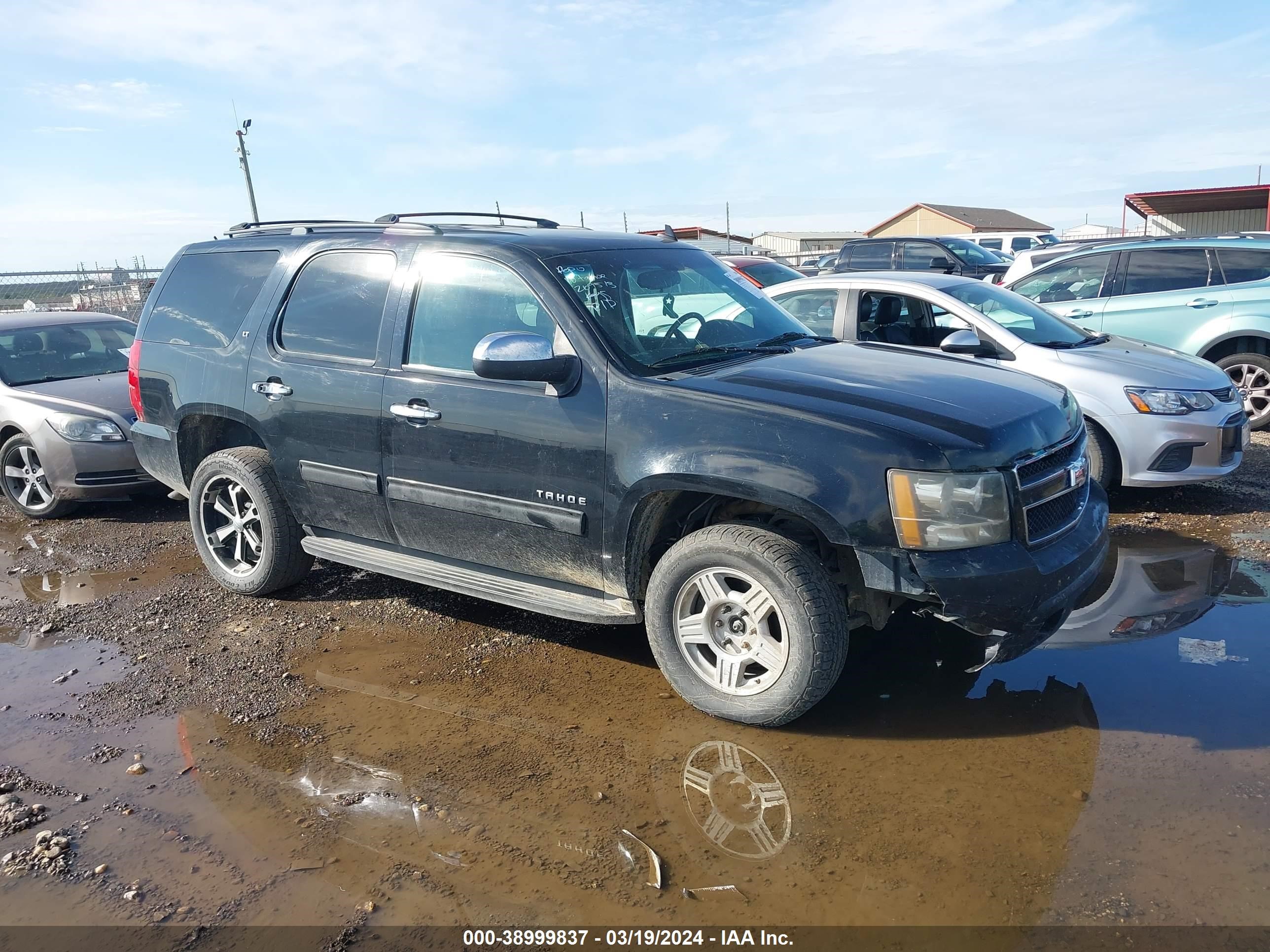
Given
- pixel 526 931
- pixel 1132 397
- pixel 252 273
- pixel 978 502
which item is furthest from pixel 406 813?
pixel 1132 397

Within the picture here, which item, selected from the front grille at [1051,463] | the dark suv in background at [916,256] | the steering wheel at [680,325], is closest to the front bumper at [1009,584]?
the front grille at [1051,463]

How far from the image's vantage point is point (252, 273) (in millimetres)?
5211

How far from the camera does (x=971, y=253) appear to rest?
62.8ft

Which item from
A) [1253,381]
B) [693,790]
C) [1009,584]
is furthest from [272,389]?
[1253,381]

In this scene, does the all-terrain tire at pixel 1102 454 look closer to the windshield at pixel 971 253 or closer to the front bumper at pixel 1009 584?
the front bumper at pixel 1009 584

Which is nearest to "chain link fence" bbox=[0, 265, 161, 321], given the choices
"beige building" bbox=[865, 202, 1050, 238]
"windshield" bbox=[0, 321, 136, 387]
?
"windshield" bbox=[0, 321, 136, 387]

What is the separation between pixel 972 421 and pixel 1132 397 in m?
3.27

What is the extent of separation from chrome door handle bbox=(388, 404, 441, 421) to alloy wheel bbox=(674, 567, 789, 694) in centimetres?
144

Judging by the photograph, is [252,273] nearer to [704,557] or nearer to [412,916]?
[704,557]

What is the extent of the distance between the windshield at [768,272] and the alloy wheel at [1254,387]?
22.1 ft

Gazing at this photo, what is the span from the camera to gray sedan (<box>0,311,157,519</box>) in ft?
23.2

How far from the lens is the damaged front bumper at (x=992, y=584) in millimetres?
3299

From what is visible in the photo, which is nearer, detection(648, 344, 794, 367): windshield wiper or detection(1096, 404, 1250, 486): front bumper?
detection(648, 344, 794, 367): windshield wiper

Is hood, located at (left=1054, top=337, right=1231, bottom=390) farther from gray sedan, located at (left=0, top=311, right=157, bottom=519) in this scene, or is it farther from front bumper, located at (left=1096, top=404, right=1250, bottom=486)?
gray sedan, located at (left=0, top=311, right=157, bottom=519)
